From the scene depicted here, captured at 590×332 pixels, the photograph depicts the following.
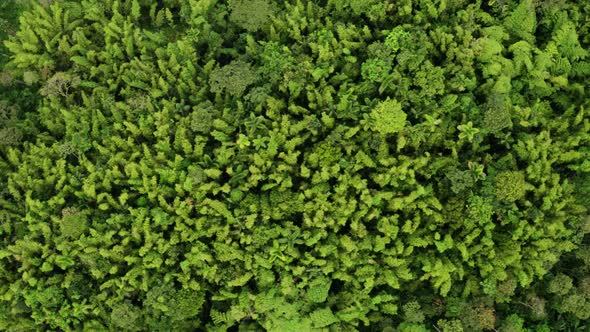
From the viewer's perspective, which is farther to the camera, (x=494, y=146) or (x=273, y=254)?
(x=494, y=146)

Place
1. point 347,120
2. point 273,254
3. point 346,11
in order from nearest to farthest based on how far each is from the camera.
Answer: point 273,254, point 347,120, point 346,11

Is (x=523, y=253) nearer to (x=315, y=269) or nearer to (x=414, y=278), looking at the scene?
(x=414, y=278)

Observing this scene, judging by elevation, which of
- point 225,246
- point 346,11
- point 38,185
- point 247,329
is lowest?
point 247,329

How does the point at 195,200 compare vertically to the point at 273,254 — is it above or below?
above

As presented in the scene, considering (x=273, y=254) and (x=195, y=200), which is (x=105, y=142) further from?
(x=273, y=254)

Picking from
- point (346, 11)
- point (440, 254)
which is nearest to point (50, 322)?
point (440, 254)

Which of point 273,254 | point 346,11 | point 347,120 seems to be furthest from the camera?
point 346,11
